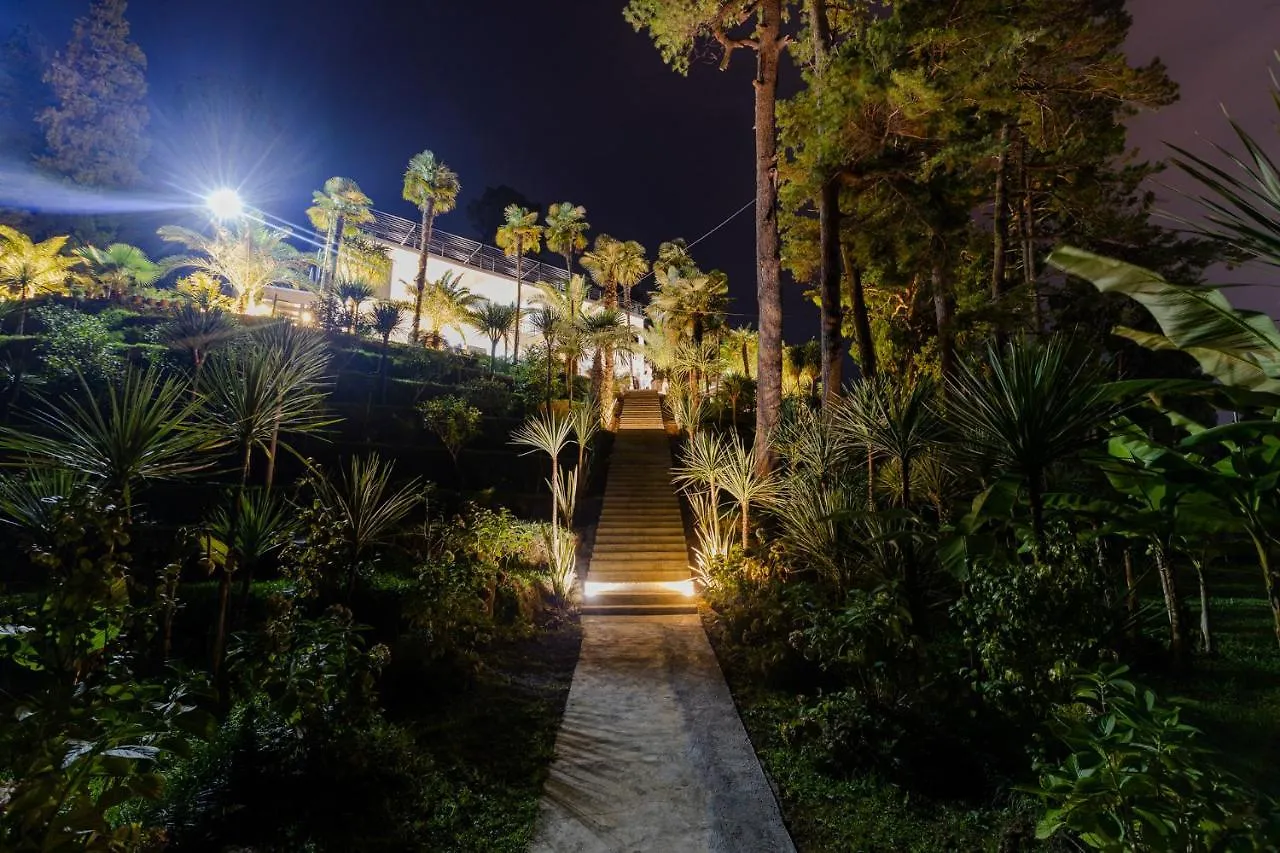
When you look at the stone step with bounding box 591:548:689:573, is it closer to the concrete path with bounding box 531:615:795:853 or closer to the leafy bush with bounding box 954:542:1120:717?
the concrete path with bounding box 531:615:795:853

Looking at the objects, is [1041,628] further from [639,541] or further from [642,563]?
[639,541]

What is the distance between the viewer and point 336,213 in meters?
24.4

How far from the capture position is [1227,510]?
207 cm

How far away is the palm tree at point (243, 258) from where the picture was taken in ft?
64.8

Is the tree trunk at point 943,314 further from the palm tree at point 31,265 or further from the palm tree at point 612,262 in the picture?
the palm tree at point 31,265

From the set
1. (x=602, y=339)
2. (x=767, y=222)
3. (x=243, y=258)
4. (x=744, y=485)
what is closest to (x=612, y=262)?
(x=602, y=339)

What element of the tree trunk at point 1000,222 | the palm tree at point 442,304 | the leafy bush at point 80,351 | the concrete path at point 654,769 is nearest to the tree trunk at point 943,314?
the tree trunk at point 1000,222

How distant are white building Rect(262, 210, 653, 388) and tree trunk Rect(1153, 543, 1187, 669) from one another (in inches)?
928

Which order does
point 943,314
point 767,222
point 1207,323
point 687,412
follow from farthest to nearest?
point 687,412 → point 943,314 → point 767,222 → point 1207,323

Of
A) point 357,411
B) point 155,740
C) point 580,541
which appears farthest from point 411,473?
point 155,740

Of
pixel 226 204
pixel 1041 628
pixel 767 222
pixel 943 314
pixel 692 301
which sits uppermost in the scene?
pixel 226 204

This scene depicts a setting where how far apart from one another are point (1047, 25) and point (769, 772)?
11565mm

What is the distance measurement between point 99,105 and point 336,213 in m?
9.77

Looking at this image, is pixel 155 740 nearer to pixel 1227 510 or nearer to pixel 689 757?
pixel 689 757
